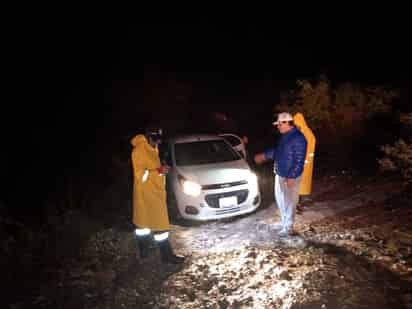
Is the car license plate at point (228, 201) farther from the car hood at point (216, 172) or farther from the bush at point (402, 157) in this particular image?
the bush at point (402, 157)

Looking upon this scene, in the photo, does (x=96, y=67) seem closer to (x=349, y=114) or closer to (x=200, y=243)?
(x=349, y=114)

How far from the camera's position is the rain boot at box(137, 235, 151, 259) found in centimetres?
569

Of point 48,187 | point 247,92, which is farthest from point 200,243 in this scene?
point 247,92

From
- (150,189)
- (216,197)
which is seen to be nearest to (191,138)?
(216,197)

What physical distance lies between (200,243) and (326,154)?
7.04 m

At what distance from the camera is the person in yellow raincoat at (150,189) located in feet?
17.5

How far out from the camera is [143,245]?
5.74 meters

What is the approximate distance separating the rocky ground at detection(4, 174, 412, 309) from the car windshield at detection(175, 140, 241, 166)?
52.7 inches

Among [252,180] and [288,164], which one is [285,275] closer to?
[288,164]

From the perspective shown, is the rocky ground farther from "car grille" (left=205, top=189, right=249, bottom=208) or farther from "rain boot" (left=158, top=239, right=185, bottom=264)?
"car grille" (left=205, top=189, right=249, bottom=208)

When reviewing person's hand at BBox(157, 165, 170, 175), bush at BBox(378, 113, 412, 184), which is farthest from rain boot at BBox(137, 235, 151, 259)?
bush at BBox(378, 113, 412, 184)

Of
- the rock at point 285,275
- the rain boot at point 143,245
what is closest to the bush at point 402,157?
the rock at point 285,275

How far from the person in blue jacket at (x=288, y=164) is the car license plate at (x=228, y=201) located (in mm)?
990

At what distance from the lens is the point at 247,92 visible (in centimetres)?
2969
